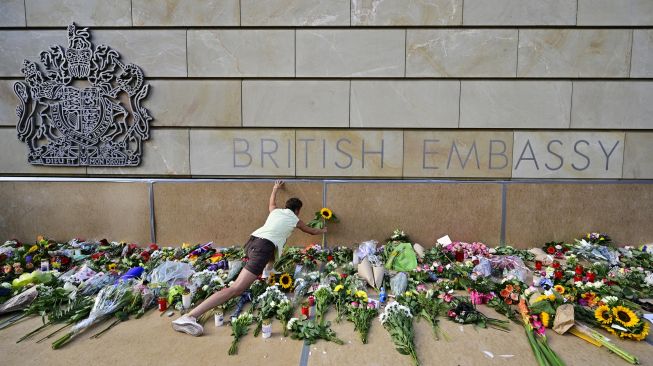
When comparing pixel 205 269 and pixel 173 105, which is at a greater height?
pixel 173 105

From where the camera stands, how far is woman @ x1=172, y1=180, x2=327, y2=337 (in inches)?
134

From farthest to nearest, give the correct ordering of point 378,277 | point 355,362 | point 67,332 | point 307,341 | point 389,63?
point 389,63 < point 378,277 < point 67,332 < point 307,341 < point 355,362

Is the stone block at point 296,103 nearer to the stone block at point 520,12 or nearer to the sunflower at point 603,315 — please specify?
the stone block at point 520,12

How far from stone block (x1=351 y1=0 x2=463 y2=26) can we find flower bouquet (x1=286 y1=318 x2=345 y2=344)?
464cm

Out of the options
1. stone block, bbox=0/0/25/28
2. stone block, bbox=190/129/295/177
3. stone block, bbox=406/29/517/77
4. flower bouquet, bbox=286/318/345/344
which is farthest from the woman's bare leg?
stone block, bbox=0/0/25/28

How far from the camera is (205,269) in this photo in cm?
489

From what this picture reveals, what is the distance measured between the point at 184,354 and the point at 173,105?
13.6ft

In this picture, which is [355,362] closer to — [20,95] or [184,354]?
[184,354]

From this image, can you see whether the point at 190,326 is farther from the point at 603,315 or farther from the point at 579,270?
the point at 579,270

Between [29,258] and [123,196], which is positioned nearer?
[29,258]

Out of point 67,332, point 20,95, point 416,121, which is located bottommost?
point 67,332

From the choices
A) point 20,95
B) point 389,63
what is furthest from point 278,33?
point 20,95

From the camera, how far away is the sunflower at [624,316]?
3204mm

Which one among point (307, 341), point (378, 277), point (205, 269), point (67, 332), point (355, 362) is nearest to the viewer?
point (355, 362)
